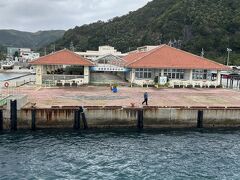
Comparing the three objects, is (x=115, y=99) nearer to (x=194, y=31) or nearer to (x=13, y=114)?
(x=13, y=114)

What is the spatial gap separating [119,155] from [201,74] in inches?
1379

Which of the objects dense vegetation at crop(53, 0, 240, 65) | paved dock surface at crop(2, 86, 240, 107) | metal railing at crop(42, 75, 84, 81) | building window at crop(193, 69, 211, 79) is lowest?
paved dock surface at crop(2, 86, 240, 107)

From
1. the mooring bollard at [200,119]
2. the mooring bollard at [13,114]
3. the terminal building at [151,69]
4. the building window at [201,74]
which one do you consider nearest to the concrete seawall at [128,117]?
the mooring bollard at [200,119]

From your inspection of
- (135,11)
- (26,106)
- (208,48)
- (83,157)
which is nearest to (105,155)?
(83,157)

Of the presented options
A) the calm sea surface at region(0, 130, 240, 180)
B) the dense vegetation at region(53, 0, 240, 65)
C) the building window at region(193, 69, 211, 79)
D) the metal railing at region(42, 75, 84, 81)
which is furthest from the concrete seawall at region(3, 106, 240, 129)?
the dense vegetation at region(53, 0, 240, 65)

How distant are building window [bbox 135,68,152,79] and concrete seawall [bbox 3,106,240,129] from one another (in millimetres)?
21963

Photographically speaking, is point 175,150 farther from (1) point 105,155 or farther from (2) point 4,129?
(2) point 4,129

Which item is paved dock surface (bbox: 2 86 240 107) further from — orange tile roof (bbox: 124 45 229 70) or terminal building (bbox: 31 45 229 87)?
orange tile roof (bbox: 124 45 229 70)

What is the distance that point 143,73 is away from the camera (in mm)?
54469

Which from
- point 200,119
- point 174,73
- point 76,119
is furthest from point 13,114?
point 174,73

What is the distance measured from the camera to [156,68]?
52.7 meters

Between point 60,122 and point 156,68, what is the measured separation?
2528 centimetres

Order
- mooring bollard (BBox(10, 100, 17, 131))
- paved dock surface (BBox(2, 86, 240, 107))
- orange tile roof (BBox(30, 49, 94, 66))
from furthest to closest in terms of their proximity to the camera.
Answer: orange tile roof (BBox(30, 49, 94, 66)) → paved dock surface (BBox(2, 86, 240, 107)) → mooring bollard (BBox(10, 100, 17, 131))

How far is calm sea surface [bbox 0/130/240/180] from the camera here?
832 inches
